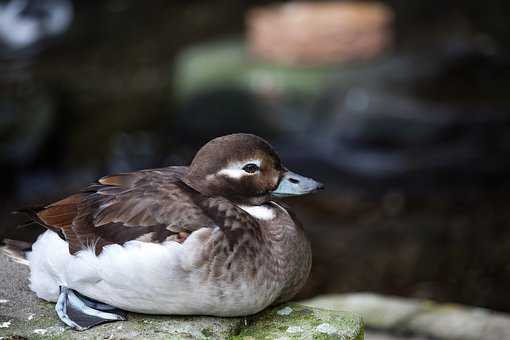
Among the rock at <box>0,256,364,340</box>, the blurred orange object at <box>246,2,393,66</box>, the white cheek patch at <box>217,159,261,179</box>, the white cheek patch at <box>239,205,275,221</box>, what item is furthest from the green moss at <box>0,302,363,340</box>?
the blurred orange object at <box>246,2,393,66</box>

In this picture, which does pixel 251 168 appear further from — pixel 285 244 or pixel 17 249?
pixel 17 249

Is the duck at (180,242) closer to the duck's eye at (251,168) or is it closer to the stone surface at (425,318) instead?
the duck's eye at (251,168)

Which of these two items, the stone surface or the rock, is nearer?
the rock

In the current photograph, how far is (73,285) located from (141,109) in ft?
23.9

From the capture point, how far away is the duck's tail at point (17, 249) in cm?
313

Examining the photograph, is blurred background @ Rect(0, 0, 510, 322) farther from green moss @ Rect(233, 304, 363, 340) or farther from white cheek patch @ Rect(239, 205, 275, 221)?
white cheek patch @ Rect(239, 205, 275, 221)

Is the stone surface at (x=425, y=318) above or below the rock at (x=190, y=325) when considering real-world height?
below

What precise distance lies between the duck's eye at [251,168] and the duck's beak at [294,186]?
109 mm

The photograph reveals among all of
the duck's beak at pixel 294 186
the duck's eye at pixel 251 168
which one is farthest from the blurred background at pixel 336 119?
the duck's eye at pixel 251 168

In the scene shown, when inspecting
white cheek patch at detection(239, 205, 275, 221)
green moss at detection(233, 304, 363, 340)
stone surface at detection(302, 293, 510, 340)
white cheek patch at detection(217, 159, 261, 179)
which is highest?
white cheek patch at detection(217, 159, 261, 179)

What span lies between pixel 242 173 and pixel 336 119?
16.4 ft

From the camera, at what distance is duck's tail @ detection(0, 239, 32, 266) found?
3131 mm

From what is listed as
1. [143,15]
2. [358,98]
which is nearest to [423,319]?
[358,98]

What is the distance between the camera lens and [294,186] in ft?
9.64
